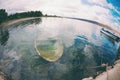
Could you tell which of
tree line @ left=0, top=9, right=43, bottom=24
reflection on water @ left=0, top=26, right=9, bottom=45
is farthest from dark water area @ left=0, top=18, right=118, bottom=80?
tree line @ left=0, top=9, right=43, bottom=24

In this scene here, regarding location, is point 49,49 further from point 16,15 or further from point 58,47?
point 16,15

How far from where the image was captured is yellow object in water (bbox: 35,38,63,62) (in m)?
7.91

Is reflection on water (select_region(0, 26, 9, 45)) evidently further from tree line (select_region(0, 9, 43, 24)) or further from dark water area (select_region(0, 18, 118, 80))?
tree line (select_region(0, 9, 43, 24))

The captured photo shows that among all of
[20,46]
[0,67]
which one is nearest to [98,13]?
[20,46]

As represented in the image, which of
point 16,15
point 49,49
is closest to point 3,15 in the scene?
point 16,15

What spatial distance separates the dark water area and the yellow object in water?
0.07 metres

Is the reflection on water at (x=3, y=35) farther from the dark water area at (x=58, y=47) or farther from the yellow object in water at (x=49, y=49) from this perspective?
the yellow object in water at (x=49, y=49)

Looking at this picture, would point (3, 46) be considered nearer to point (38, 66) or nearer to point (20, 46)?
point (20, 46)

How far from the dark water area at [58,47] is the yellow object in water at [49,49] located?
0.23 feet

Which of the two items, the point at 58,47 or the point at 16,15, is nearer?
the point at 58,47

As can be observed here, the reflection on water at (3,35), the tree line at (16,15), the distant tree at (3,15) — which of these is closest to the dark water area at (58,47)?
the reflection on water at (3,35)

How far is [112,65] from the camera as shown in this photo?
8445 mm

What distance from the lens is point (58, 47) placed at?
8188 millimetres

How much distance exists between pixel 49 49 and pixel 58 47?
0.29 metres
